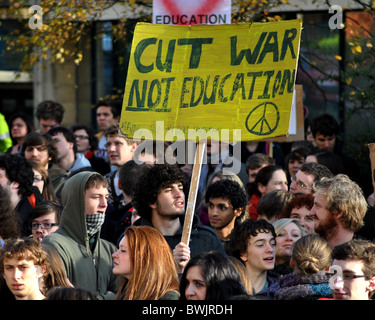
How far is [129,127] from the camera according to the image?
648 cm

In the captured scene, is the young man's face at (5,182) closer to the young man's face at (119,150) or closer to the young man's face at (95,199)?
the young man's face at (95,199)

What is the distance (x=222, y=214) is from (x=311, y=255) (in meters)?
1.82

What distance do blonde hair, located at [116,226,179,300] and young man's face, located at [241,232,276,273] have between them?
973mm

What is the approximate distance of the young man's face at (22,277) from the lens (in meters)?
5.26

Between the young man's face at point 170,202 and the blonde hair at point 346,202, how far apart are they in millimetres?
1066

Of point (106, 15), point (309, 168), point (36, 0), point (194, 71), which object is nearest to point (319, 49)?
point (106, 15)

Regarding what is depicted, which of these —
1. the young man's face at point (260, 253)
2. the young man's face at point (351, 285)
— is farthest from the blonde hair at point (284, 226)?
the young man's face at point (351, 285)

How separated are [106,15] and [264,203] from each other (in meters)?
7.89

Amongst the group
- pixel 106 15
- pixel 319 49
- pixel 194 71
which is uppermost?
pixel 106 15

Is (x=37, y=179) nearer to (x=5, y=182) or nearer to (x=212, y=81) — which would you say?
(x=5, y=182)

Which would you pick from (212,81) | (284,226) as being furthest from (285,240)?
(212,81)

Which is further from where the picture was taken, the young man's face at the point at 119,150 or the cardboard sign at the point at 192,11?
the young man's face at the point at 119,150

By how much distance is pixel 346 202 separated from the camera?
19.6 ft
